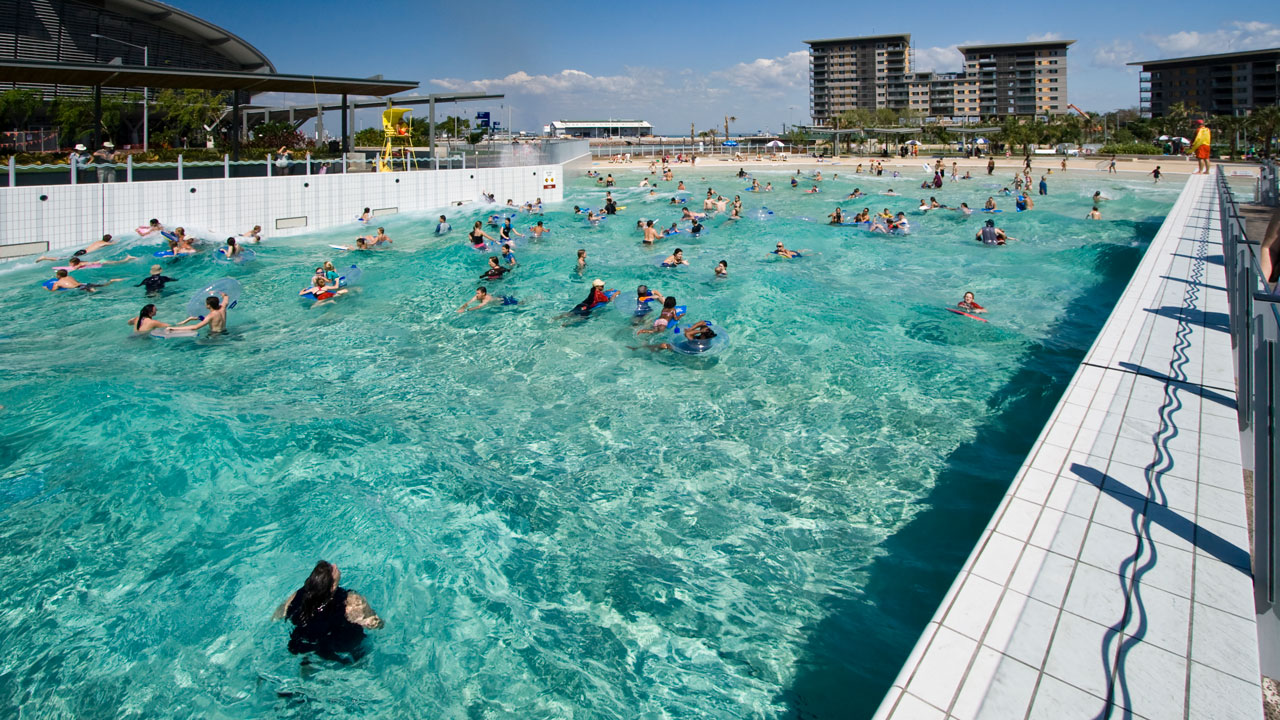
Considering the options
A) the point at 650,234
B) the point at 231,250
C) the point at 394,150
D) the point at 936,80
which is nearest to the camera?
the point at 231,250

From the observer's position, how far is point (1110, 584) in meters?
4.25

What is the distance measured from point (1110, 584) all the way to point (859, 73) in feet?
492

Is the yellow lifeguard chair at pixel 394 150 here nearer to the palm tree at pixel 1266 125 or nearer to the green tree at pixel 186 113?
the green tree at pixel 186 113

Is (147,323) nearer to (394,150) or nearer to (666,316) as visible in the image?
(666,316)

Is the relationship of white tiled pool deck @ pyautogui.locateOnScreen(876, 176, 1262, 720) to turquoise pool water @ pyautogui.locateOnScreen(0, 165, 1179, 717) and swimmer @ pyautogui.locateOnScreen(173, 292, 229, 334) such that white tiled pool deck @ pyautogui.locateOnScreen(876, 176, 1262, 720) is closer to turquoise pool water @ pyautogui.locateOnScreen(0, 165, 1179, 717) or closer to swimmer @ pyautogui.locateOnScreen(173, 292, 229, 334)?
turquoise pool water @ pyautogui.locateOnScreen(0, 165, 1179, 717)

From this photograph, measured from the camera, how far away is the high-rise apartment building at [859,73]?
5300 inches

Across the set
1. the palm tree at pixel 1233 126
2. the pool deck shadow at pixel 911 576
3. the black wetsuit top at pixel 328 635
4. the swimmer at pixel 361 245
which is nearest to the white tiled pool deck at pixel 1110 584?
the pool deck shadow at pixel 911 576

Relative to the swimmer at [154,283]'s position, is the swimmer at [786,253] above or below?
above

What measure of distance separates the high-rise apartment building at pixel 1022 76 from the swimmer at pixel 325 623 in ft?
456

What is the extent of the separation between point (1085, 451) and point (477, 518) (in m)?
5.54

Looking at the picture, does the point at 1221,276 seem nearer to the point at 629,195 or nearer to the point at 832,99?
the point at 629,195

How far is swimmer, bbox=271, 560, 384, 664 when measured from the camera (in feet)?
16.4

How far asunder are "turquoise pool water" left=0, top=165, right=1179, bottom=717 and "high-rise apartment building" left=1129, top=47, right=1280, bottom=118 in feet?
363

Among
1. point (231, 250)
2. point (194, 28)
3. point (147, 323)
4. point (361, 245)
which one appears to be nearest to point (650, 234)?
point (361, 245)
